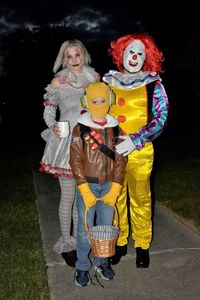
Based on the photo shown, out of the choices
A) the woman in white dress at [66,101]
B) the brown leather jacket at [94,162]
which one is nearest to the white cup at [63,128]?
the brown leather jacket at [94,162]

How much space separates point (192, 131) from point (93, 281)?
12613 millimetres

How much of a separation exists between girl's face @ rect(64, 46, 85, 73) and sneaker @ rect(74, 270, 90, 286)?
6.05ft

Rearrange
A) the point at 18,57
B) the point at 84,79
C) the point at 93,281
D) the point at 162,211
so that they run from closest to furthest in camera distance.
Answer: the point at 93,281
the point at 84,79
the point at 162,211
the point at 18,57

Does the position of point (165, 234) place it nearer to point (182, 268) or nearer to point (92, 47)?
point (182, 268)

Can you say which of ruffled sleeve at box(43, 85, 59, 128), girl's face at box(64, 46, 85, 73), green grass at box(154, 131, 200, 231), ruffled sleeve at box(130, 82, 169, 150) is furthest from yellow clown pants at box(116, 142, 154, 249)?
green grass at box(154, 131, 200, 231)

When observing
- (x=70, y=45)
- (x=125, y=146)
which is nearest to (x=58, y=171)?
(x=125, y=146)

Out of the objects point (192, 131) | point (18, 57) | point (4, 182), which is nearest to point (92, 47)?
point (18, 57)

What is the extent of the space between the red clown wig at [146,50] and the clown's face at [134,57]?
59 millimetres

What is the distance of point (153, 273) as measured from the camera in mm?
3859

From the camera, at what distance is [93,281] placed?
12.3 feet

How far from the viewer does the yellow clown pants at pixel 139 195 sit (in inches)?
153

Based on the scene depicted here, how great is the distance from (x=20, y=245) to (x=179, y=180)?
13.0ft

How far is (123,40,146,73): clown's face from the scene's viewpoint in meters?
3.86

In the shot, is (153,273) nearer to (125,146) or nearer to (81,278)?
(81,278)
